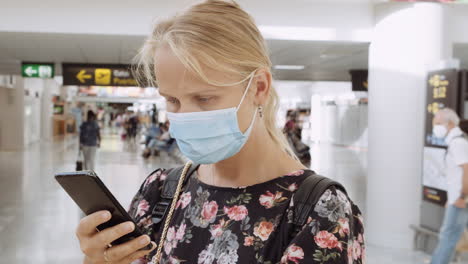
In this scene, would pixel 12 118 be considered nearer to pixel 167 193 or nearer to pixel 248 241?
pixel 167 193

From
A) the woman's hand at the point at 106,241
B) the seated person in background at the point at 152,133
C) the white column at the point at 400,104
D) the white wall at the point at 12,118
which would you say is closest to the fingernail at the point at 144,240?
the woman's hand at the point at 106,241

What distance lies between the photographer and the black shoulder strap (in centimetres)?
105

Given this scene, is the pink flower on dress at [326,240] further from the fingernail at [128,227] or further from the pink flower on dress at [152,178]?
the pink flower on dress at [152,178]

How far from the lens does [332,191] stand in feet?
3.51

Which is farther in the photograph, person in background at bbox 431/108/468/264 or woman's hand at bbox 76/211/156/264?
person in background at bbox 431/108/468/264

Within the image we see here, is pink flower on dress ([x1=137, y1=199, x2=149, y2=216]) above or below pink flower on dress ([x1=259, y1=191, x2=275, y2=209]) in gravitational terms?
below

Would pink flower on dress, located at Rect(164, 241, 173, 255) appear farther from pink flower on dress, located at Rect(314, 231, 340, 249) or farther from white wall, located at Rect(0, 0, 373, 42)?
white wall, located at Rect(0, 0, 373, 42)

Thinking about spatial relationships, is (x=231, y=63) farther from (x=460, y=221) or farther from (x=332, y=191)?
(x=460, y=221)

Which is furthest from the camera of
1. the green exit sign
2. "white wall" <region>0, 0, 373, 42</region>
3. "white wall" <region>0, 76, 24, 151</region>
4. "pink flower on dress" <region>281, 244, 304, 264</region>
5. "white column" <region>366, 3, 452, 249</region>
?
"white wall" <region>0, 76, 24, 151</region>

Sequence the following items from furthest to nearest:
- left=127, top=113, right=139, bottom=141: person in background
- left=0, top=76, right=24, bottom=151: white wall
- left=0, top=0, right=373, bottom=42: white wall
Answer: left=127, top=113, right=139, bottom=141: person in background → left=0, top=76, right=24, bottom=151: white wall → left=0, top=0, right=373, bottom=42: white wall

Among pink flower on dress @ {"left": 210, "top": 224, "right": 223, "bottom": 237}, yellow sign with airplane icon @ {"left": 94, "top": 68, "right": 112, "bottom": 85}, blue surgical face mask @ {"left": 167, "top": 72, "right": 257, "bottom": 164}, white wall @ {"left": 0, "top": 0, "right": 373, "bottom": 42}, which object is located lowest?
pink flower on dress @ {"left": 210, "top": 224, "right": 223, "bottom": 237}

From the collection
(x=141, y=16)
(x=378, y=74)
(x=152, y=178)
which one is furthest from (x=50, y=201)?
(x=152, y=178)

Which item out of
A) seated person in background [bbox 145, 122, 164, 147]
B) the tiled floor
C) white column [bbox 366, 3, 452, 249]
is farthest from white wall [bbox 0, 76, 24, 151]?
white column [bbox 366, 3, 452, 249]

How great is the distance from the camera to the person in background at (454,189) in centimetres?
455
